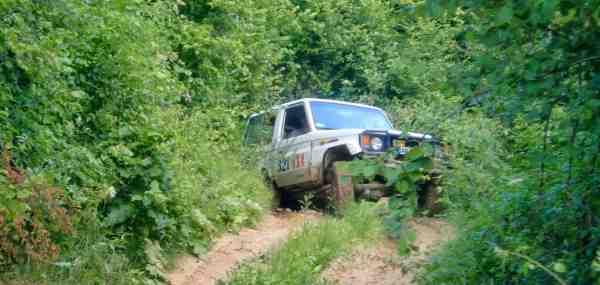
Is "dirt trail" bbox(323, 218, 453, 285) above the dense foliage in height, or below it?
below

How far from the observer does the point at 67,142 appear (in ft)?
23.7

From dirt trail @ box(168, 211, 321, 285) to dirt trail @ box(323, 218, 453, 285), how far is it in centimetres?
85

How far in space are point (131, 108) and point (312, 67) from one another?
10378 millimetres

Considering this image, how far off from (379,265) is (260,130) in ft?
16.0

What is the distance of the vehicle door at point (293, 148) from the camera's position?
36.2 feet

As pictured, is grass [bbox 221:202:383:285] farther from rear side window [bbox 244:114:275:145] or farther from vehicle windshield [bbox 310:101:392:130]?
rear side window [bbox 244:114:275:145]

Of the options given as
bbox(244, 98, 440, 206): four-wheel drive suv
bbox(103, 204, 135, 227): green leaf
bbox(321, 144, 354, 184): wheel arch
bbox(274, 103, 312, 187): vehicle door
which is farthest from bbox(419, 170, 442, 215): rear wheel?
bbox(103, 204, 135, 227): green leaf

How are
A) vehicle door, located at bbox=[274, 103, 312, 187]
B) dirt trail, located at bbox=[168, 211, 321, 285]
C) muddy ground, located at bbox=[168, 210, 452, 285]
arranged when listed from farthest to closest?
vehicle door, located at bbox=[274, 103, 312, 187] → dirt trail, located at bbox=[168, 211, 321, 285] → muddy ground, located at bbox=[168, 210, 452, 285]

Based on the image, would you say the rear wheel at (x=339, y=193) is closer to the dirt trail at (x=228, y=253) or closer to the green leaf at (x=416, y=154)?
the dirt trail at (x=228, y=253)

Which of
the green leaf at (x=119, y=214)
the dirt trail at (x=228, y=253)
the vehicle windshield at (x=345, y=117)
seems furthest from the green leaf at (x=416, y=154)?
the vehicle windshield at (x=345, y=117)

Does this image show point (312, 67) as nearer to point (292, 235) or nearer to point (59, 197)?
point (292, 235)

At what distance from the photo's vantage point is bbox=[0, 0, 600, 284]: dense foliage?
399 cm

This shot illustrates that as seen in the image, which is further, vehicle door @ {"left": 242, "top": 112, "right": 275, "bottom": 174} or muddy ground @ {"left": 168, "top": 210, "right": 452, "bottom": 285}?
vehicle door @ {"left": 242, "top": 112, "right": 275, "bottom": 174}

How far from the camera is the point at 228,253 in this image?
27.2 feet
